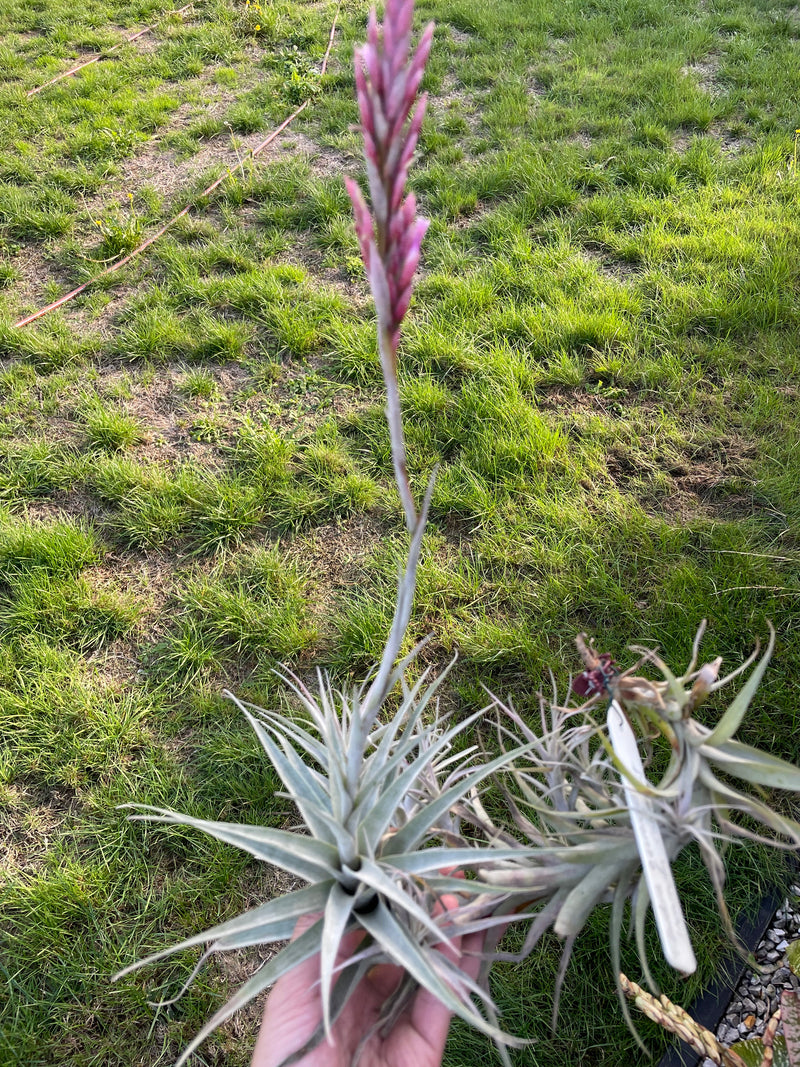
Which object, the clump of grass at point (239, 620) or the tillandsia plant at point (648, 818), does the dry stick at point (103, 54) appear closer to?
the clump of grass at point (239, 620)

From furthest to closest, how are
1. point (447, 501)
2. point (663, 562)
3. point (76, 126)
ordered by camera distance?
point (76, 126), point (447, 501), point (663, 562)

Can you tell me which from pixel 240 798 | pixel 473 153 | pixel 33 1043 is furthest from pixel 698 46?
pixel 33 1043

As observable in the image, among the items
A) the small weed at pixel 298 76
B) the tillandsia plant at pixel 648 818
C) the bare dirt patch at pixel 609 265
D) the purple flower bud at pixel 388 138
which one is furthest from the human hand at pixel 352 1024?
the small weed at pixel 298 76

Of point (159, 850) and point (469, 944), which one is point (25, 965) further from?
point (469, 944)

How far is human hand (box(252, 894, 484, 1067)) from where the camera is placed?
3.59 ft

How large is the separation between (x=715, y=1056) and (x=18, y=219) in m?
4.65

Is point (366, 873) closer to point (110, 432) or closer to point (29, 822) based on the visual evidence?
point (29, 822)

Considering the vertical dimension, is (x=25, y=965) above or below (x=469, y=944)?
below

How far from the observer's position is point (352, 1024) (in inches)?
46.2

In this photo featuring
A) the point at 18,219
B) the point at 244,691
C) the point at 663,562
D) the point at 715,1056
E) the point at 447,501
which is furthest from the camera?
the point at 18,219

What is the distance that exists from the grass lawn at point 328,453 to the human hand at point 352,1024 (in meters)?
0.64

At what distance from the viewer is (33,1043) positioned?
1703 millimetres

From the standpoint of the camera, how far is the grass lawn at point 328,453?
192cm

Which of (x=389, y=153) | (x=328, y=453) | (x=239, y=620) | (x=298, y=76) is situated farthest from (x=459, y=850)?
(x=298, y=76)
